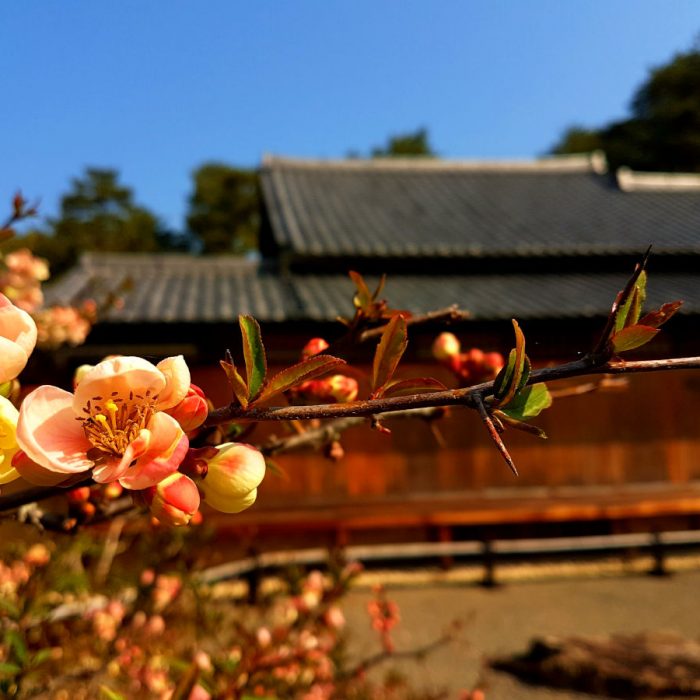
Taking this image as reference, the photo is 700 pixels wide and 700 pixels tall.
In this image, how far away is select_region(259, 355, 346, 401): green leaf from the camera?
40cm

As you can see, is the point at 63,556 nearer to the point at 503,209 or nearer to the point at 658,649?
the point at 658,649

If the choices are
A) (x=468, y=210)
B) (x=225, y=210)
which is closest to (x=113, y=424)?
(x=468, y=210)

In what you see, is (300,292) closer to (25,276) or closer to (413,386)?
(25,276)

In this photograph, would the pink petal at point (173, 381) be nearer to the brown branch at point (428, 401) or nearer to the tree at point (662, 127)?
the brown branch at point (428, 401)

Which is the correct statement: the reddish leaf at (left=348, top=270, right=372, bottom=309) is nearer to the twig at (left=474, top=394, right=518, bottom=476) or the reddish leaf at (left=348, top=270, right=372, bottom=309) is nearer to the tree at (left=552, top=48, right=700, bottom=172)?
the twig at (left=474, top=394, right=518, bottom=476)

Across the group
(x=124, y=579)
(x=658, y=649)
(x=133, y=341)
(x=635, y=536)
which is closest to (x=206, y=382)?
(x=133, y=341)

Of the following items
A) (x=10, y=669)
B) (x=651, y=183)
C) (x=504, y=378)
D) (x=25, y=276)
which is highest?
(x=651, y=183)

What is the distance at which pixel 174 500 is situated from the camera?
40 centimetres

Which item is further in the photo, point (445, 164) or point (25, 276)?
point (445, 164)

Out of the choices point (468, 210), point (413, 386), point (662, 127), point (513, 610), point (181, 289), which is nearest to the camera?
point (413, 386)

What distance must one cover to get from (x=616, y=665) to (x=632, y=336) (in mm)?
3846

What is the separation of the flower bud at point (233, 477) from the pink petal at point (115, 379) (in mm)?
74

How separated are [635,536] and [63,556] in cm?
506

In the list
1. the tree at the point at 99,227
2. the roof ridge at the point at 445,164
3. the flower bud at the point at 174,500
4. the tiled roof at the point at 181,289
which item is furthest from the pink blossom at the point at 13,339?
the tree at the point at 99,227
